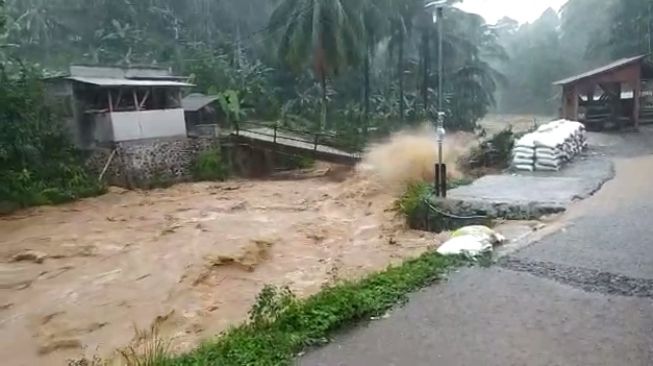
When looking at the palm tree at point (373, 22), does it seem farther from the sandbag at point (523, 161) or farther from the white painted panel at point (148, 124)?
the sandbag at point (523, 161)

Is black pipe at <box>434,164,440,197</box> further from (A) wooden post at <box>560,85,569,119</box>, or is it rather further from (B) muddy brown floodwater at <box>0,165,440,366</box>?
(A) wooden post at <box>560,85,569,119</box>

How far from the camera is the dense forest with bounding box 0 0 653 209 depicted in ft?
55.7

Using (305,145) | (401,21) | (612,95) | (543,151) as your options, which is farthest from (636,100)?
(305,145)

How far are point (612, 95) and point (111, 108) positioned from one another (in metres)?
17.3

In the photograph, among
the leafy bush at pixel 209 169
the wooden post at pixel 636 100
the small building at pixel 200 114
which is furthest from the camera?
the small building at pixel 200 114

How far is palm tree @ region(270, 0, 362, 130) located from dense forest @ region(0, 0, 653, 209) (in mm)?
45

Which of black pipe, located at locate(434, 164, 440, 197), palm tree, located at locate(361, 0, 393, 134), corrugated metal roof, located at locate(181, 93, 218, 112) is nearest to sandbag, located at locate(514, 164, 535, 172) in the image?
black pipe, located at locate(434, 164, 440, 197)

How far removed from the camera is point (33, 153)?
15891 mm

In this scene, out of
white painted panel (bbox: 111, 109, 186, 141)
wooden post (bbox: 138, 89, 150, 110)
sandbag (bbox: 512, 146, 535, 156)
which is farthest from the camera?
wooden post (bbox: 138, 89, 150, 110)

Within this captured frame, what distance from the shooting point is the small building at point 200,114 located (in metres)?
20.4

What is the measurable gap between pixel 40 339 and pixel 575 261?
633 cm

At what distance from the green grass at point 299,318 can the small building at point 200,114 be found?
15306mm

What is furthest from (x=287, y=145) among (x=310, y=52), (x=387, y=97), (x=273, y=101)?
(x=387, y=97)

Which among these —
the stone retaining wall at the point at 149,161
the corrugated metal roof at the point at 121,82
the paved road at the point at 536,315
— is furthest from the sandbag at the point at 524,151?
the corrugated metal roof at the point at 121,82
